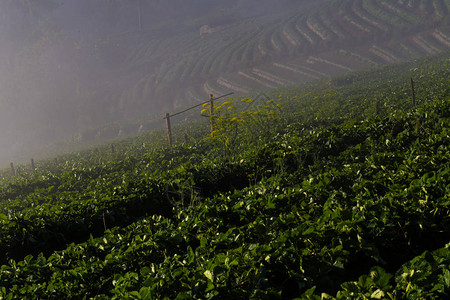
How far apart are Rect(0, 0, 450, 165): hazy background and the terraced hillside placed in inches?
14.7

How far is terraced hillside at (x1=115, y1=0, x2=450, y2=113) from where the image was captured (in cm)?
6450

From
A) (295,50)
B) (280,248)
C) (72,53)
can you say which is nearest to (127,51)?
(72,53)

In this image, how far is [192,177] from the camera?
30.3 feet

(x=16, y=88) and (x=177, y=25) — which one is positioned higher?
(x=177, y=25)

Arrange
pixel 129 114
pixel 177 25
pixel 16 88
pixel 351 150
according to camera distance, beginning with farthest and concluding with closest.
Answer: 1. pixel 177 25
2. pixel 16 88
3. pixel 129 114
4. pixel 351 150

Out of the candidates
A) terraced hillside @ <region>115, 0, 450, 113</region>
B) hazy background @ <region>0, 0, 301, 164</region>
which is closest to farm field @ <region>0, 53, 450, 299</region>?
terraced hillside @ <region>115, 0, 450, 113</region>

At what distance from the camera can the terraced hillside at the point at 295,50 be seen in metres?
64.5

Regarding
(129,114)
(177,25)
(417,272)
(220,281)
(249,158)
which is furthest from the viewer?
(177,25)

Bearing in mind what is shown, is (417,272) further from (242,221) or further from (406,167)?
(406,167)

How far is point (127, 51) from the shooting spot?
104375 mm

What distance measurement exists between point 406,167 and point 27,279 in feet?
20.7

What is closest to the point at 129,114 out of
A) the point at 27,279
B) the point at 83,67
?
the point at 83,67

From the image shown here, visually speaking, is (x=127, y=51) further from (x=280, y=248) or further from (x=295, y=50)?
(x=280, y=248)

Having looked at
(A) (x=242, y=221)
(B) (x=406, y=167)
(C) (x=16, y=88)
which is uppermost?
(C) (x=16, y=88)
